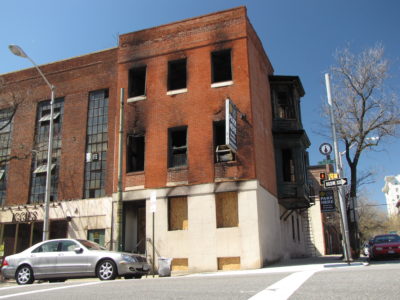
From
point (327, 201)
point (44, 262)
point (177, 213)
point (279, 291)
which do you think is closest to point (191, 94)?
point (177, 213)

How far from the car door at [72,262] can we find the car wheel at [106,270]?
0.49m

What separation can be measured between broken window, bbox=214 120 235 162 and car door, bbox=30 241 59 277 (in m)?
8.55

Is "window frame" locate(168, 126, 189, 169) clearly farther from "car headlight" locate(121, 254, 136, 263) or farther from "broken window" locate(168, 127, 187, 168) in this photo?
"car headlight" locate(121, 254, 136, 263)

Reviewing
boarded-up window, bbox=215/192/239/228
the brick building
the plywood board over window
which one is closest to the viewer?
the plywood board over window

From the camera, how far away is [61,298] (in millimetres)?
8109

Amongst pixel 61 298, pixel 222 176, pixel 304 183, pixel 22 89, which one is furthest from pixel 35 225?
pixel 61 298

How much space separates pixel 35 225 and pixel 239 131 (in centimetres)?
1279

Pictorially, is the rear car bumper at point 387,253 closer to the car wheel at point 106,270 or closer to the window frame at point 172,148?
the window frame at point 172,148

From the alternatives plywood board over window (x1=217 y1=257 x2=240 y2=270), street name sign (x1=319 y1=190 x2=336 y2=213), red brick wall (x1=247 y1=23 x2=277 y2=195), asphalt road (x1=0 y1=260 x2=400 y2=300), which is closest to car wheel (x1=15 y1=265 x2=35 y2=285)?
asphalt road (x1=0 y1=260 x2=400 y2=300)

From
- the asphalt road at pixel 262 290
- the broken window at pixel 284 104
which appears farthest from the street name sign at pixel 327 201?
the asphalt road at pixel 262 290

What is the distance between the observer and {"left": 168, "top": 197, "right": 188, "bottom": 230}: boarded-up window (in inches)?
771

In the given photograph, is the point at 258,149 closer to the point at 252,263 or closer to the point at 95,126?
the point at 252,263

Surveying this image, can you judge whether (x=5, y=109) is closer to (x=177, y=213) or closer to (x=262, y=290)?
(x=177, y=213)

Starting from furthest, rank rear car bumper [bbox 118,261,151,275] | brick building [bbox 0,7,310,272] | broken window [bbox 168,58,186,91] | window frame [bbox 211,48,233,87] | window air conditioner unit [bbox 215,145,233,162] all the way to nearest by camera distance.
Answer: broken window [bbox 168,58,186,91]
window frame [bbox 211,48,233,87]
window air conditioner unit [bbox 215,145,233,162]
brick building [bbox 0,7,310,272]
rear car bumper [bbox 118,261,151,275]
